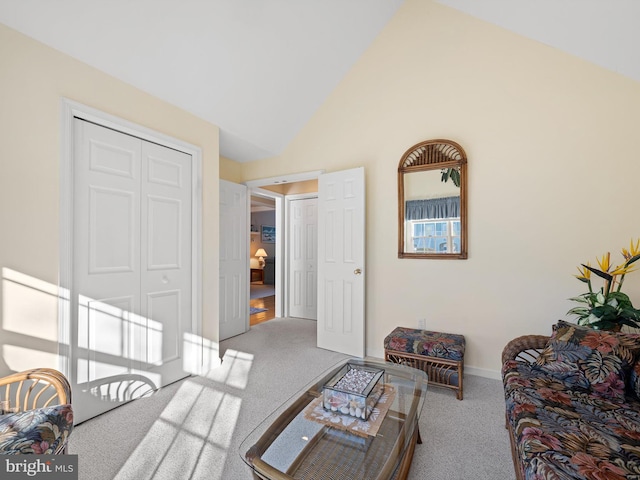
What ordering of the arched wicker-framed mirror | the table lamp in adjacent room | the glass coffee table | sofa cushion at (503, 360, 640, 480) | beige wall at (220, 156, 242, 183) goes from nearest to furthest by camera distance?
sofa cushion at (503, 360, 640, 480) < the glass coffee table < the arched wicker-framed mirror < beige wall at (220, 156, 242, 183) < the table lamp in adjacent room

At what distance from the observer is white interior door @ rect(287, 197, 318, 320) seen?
5.14 metres

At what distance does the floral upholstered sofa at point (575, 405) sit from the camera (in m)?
1.12

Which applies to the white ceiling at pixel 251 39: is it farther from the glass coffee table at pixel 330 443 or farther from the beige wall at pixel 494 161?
the glass coffee table at pixel 330 443

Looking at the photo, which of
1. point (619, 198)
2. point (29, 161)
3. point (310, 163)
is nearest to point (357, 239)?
point (310, 163)

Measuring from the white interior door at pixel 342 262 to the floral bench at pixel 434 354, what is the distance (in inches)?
26.5

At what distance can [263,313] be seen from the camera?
5547mm

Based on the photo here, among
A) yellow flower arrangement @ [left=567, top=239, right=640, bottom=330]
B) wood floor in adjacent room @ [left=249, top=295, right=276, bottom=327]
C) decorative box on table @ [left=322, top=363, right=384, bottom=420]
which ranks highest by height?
yellow flower arrangement @ [left=567, top=239, right=640, bottom=330]

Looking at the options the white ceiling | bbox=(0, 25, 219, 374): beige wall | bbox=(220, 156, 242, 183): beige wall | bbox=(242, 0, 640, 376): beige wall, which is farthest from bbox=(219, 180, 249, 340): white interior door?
bbox=(0, 25, 219, 374): beige wall

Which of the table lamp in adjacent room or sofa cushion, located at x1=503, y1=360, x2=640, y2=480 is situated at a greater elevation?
the table lamp in adjacent room

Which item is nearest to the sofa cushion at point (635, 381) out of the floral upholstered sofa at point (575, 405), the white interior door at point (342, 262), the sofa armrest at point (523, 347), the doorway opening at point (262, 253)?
the floral upholstered sofa at point (575, 405)

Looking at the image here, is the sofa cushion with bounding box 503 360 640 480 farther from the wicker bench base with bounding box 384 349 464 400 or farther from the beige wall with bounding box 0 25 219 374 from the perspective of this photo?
the beige wall with bounding box 0 25 219 374

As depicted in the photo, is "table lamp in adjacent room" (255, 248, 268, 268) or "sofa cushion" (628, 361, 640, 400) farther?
"table lamp in adjacent room" (255, 248, 268, 268)

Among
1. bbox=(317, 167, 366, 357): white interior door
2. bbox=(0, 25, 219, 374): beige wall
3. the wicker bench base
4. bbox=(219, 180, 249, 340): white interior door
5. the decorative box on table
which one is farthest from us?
bbox=(219, 180, 249, 340): white interior door

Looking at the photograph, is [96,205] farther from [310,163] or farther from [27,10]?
[310,163]
